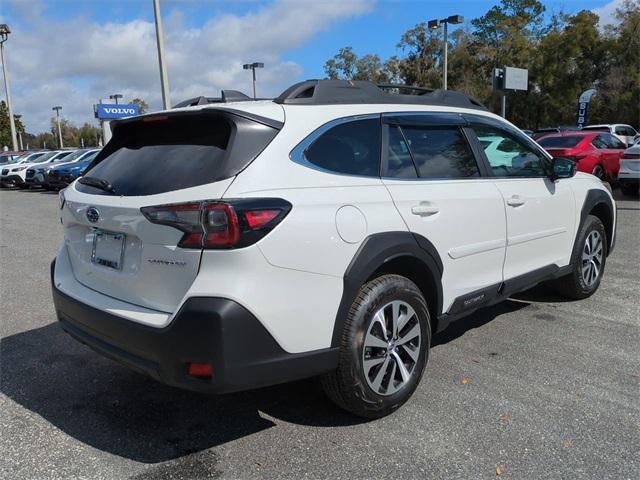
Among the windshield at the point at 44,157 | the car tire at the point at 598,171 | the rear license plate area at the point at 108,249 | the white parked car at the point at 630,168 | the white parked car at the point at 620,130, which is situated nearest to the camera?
the rear license plate area at the point at 108,249

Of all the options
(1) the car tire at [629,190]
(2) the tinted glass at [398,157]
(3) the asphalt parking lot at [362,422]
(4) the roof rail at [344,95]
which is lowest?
(3) the asphalt parking lot at [362,422]

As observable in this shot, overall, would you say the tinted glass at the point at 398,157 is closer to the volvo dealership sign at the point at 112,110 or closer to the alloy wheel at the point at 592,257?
the alloy wheel at the point at 592,257

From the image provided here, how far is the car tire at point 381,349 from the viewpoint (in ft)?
9.64

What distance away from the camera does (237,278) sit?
2.51m

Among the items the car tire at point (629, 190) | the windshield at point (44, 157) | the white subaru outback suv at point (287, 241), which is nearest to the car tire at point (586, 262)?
the white subaru outback suv at point (287, 241)

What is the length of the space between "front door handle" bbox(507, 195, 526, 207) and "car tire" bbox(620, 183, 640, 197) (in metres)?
10.7

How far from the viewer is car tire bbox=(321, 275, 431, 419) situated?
9.64 feet

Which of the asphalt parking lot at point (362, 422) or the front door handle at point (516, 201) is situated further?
the front door handle at point (516, 201)

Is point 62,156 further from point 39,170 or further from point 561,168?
point 561,168

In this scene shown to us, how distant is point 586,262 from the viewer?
17.2 feet

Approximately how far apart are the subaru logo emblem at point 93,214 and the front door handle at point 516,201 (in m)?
2.77

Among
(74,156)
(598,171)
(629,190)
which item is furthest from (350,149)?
(74,156)

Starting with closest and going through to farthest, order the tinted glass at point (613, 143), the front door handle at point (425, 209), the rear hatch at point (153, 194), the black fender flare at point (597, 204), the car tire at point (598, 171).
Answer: the rear hatch at point (153, 194) → the front door handle at point (425, 209) → the black fender flare at point (597, 204) → the car tire at point (598, 171) → the tinted glass at point (613, 143)

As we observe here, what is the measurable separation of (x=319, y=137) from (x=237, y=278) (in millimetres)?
948
